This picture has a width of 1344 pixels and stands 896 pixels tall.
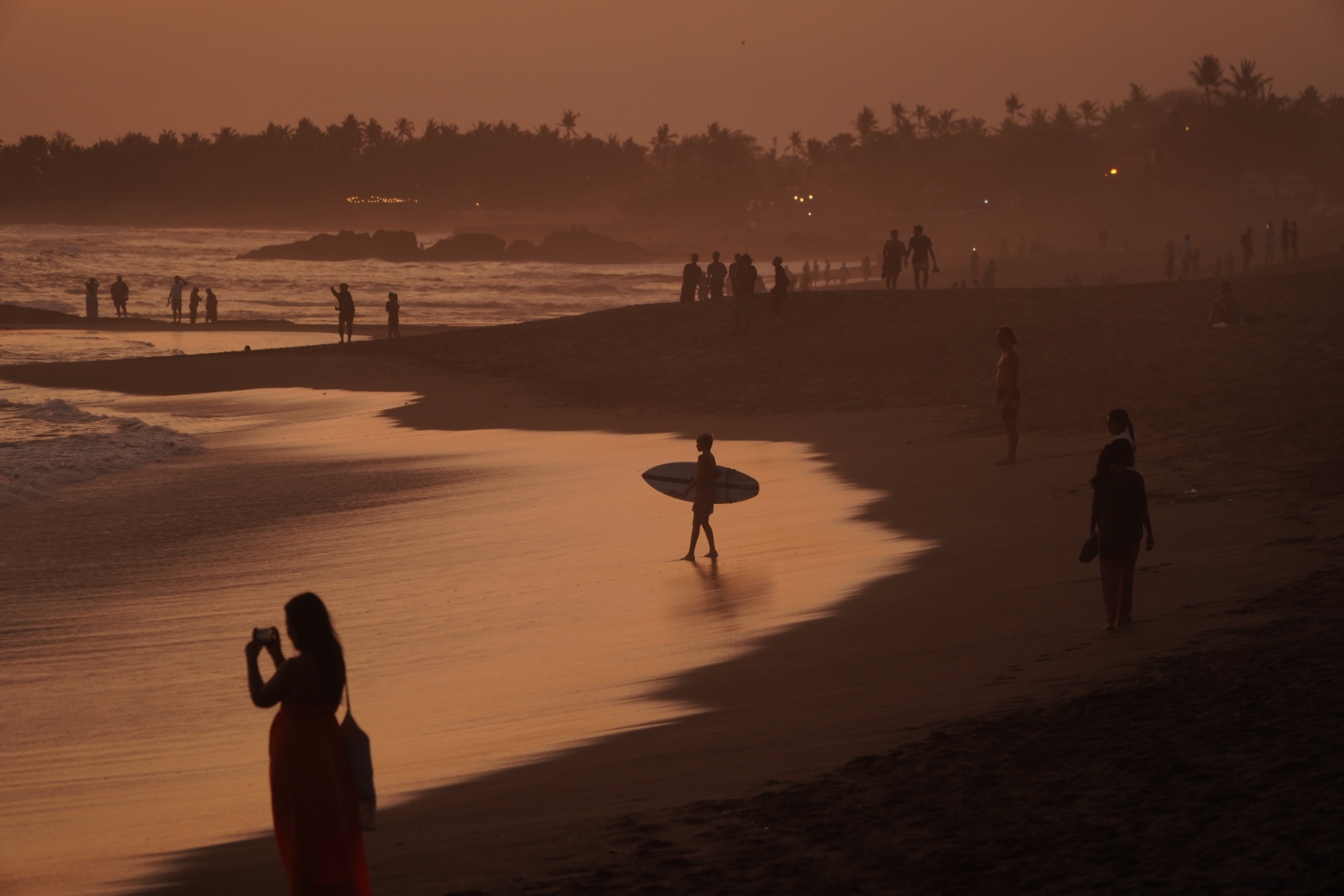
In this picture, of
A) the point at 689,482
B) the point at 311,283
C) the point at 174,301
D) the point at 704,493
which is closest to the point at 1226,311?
the point at 689,482

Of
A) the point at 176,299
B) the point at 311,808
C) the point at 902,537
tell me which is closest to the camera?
the point at 311,808

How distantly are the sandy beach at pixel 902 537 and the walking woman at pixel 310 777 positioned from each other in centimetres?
59

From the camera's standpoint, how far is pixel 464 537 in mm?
13570

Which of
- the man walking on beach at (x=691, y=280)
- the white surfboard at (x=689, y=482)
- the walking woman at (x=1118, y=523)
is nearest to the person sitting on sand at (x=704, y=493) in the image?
the white surfboard at (x=689, y=482)

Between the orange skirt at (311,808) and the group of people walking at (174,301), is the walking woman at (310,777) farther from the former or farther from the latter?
the group of people walking at (174,301)

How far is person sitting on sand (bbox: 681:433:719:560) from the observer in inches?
477

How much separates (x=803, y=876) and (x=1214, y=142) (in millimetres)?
124190

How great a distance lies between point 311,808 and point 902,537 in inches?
340

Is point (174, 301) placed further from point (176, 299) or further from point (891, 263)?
point (891, 263)

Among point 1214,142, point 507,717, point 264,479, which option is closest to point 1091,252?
point 1214,142

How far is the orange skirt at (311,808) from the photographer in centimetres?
479

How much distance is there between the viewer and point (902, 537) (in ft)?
41.8

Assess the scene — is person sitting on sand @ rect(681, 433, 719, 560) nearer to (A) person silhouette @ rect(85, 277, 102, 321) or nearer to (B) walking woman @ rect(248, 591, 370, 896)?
(B) walking woman @ rect(248, 591, 370, 896)

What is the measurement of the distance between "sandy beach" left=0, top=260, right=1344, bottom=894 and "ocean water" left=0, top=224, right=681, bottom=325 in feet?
98.4
